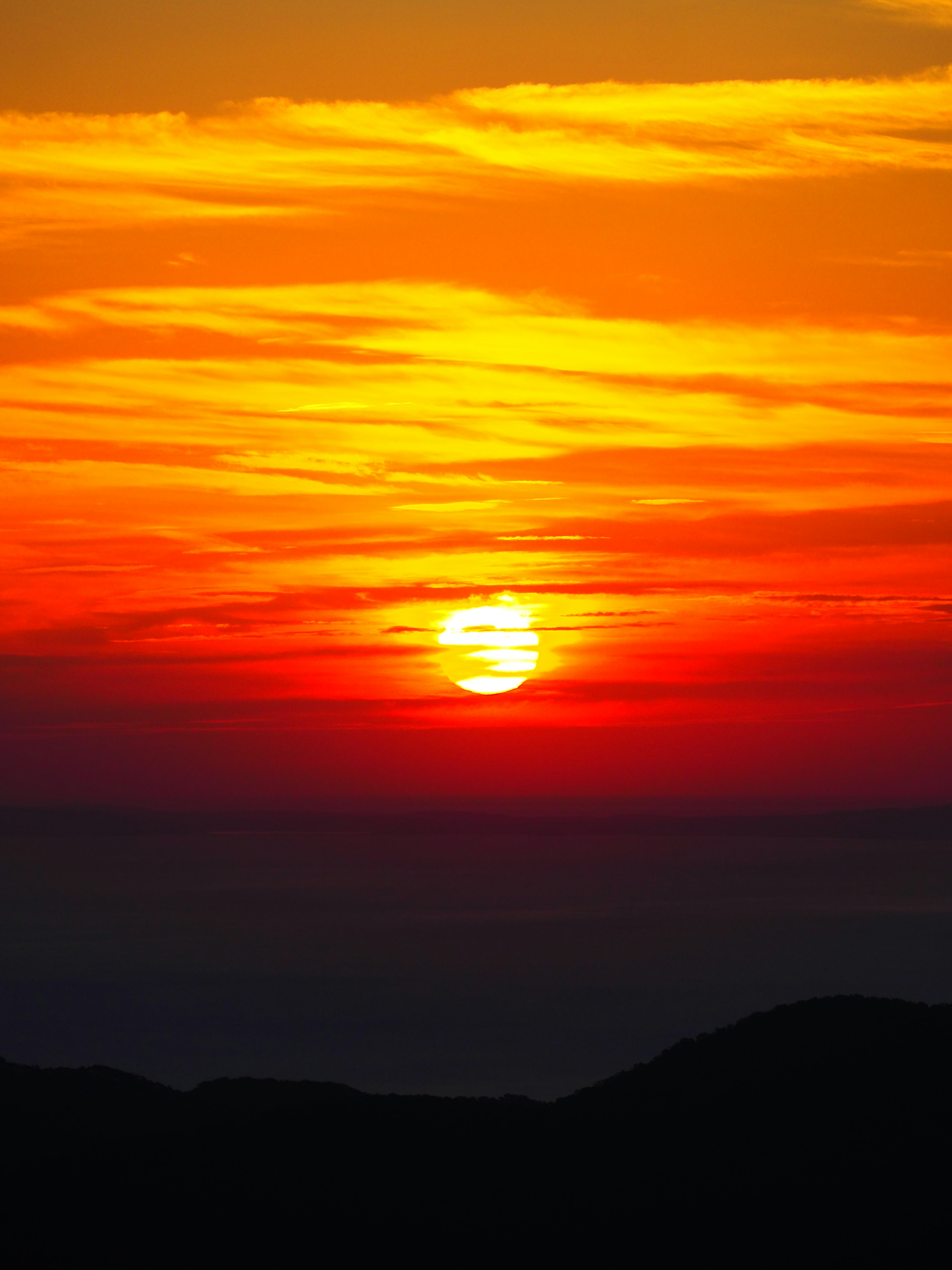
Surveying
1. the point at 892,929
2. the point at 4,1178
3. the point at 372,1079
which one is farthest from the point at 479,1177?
the point at 892,929

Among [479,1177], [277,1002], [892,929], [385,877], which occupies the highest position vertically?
[385,877]

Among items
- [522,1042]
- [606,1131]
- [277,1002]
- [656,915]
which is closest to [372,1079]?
[522,1042]

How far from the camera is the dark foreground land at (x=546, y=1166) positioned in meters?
17.5

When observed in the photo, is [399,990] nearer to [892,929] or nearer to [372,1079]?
[372,1079]

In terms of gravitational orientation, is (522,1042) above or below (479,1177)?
above

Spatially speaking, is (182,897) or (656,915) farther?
(182,897)

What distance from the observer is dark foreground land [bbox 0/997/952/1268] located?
17453 millimetres

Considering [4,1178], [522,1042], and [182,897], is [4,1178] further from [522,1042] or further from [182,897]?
[182,897]

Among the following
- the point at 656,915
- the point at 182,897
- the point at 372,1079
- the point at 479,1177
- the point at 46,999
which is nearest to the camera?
the point at 479,1177

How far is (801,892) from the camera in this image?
10431cm

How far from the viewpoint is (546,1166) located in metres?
18.9

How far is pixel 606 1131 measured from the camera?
19.5m

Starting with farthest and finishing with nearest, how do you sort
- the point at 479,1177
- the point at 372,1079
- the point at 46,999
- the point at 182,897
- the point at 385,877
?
the point at 385,877 < the point at 182,897 < the point at 46,999 < the point at 372,1079 < the point at 479,1177

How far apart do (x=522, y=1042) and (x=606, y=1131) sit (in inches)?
1164
